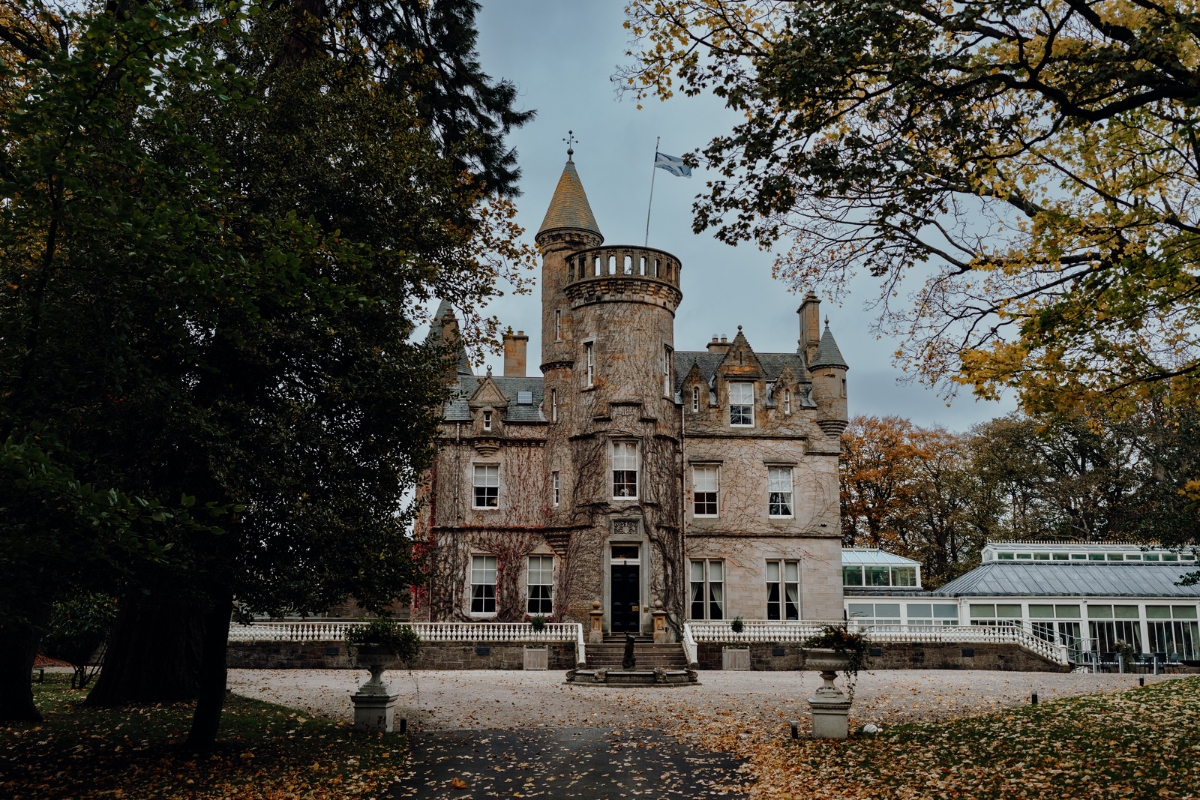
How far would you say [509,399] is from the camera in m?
34.6

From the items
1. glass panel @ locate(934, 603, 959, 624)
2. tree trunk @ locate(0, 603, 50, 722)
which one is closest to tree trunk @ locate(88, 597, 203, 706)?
tree trunk @ locate(0, 603, 50, 722)

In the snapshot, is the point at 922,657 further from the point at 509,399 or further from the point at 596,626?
the point at 509,399

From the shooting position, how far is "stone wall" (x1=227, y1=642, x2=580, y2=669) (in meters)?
27.2

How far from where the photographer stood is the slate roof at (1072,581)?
34.8m

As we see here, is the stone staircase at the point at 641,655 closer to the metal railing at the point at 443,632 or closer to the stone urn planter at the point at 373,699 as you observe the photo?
the metal railing at the point at 443,632

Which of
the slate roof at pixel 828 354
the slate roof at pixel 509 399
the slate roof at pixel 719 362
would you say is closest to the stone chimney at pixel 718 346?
the slate roof at pixel 719 362

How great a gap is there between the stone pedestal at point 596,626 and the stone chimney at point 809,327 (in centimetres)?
1321

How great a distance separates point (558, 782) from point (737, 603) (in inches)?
853

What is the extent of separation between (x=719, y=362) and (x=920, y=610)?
1202 cm

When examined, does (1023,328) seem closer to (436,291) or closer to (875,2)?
(875,2)

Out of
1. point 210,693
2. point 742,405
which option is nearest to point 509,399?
point 742,405

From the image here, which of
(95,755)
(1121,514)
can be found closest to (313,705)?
(95,755)

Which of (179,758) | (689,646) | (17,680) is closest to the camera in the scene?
(179,758)

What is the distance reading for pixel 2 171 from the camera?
793cm
